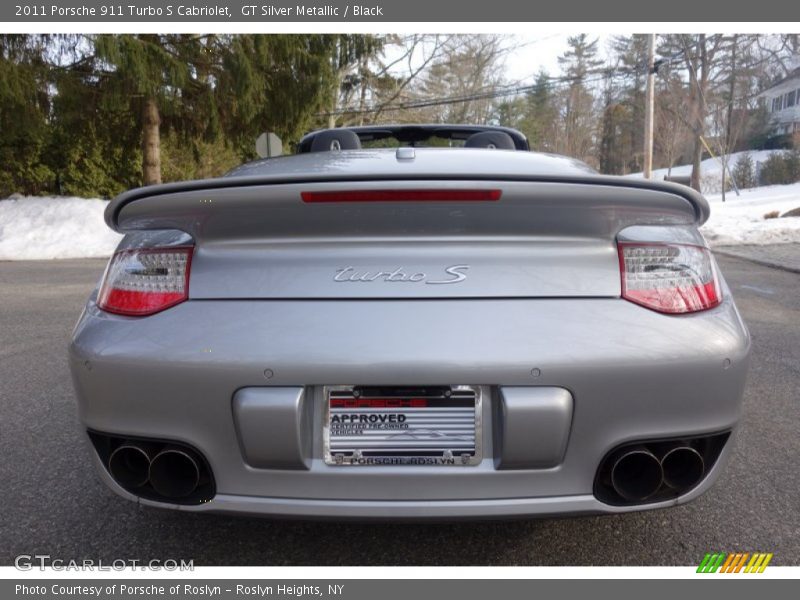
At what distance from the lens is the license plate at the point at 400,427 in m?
1.62

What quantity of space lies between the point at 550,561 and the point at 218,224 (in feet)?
4.89

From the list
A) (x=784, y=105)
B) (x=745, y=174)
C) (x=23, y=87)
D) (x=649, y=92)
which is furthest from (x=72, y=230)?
(x=784, y=105)

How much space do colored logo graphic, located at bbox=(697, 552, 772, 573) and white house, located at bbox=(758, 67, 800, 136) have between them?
181ft

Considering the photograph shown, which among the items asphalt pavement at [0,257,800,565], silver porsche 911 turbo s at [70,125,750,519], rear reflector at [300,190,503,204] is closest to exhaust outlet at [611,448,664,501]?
silver porsche 911 turbo s at [70,125,750,519]

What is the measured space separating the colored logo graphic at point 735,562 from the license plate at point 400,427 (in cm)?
96

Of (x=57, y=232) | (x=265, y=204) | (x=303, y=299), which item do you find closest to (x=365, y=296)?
(x=303, y=299)

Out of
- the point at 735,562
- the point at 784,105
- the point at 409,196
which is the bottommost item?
the point at 735,562

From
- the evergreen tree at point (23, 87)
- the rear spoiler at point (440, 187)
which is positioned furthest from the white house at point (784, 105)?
the rear spoiler at point (440, 187)

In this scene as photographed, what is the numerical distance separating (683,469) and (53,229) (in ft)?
52.6

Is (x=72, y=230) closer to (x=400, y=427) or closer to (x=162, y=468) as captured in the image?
(x=162, y=468)

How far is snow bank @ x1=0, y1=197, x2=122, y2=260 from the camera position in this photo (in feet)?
44.0

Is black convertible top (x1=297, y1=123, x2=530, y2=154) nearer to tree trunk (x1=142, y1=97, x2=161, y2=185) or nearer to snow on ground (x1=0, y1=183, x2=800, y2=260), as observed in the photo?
snow on ground (x1=0, y1=183, x2=800, y2=260)

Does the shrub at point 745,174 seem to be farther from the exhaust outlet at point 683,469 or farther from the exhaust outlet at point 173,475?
the exhaust outlet at point 173,475

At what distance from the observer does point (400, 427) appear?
5.38 feet
